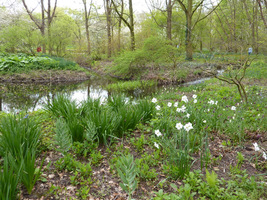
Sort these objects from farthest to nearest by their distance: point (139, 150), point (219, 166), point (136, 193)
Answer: point (139, 150), point (219, 166), point (136, 193)

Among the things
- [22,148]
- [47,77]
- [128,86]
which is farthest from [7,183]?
[47,77]

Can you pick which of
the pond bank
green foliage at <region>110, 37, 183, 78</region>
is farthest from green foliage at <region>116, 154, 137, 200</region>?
the pond bank

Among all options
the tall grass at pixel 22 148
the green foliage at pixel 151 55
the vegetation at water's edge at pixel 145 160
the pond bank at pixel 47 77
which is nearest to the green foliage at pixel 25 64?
the pond bank at pixel 47 77

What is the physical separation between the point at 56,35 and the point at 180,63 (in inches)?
488

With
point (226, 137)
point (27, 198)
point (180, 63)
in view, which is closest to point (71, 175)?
point (27, 198)

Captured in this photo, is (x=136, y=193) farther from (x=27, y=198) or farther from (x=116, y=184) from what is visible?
(x=27, y=198)

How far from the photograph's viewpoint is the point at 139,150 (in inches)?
130

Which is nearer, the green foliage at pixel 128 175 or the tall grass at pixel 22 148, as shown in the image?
the green foliage at pixel 128 175

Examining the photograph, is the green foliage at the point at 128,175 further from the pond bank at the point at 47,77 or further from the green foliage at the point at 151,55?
the pond bank at the point at 47,77

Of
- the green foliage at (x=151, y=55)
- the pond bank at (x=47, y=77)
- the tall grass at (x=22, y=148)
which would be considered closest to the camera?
the tall grass at (x=22, y=148)

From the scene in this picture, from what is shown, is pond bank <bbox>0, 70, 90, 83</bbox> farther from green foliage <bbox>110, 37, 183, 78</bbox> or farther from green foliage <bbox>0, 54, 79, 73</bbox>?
green foliage <bbox>110, 37, 183, 78</bbox>

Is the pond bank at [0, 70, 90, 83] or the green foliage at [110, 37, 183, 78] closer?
the green foliage at [110, 37, 183, 78]

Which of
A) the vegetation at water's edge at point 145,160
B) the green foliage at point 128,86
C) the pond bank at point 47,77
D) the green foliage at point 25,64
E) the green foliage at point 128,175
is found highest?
the green foliage at point 25,64

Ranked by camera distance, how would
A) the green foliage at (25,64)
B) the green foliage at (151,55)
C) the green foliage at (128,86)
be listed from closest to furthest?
the green foliage at (128,86), the green foliage at (151,55), the green foliage at (25,64)
